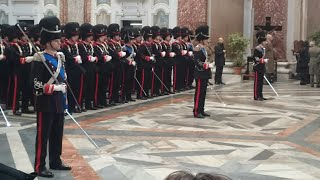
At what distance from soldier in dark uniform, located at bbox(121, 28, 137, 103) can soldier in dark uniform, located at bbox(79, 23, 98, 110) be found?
1344 millimetres

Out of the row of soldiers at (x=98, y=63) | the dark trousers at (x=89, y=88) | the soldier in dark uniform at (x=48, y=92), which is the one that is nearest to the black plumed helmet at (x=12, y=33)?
the row of soldiers at (x=98, y=63)

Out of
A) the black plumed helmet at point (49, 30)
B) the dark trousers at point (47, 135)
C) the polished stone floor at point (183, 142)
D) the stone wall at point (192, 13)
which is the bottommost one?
the polished stone floor at point (183, 142)

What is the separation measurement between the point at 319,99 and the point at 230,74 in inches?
255

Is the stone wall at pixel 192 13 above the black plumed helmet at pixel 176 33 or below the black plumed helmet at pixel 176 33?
above

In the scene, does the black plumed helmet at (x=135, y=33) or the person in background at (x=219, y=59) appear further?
the person in background at (x=219, y=59)

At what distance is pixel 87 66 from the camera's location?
465 inches

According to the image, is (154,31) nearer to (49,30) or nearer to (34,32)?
(34,32)

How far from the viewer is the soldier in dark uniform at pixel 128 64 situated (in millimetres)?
13289

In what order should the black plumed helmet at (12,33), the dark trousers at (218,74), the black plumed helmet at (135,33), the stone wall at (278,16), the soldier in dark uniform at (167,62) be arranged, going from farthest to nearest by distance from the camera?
the stone wall at (278,16), the dark trousers at (218,74), the soldier in dark uniform at (167,62), the black plumed helmet at (135,33), the black plumed helmet at (12,33)

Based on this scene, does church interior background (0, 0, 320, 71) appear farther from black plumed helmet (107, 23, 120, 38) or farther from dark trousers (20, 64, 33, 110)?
dark trousers (20, 64, 33, 110)

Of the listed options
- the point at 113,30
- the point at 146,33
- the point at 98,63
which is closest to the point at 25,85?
the point at 98,63

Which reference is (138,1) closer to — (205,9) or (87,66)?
(205,9)

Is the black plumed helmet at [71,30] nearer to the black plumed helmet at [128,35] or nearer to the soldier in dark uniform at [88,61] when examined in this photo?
the soldier in dark uniform at [88,61]

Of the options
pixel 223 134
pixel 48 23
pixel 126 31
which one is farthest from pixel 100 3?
pixel 48 23
